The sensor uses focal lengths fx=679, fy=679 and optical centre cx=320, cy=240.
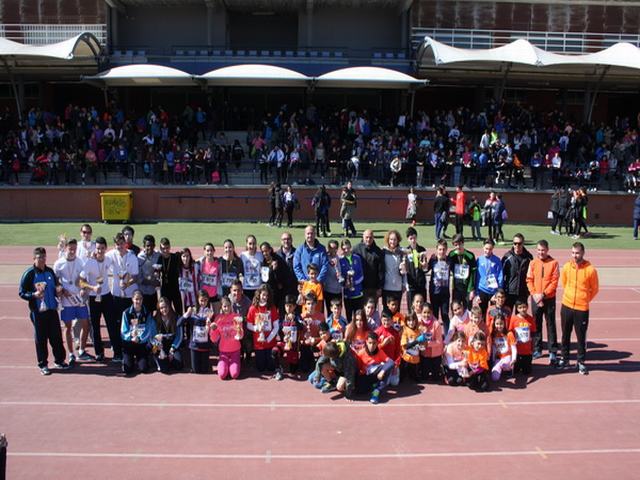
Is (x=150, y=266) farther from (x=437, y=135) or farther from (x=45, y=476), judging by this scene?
(x=437, y=135)

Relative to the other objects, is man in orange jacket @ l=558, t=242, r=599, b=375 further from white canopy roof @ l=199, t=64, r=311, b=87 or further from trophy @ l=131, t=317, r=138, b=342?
white canopy roof @ l=199, t=64, r=311, b=87

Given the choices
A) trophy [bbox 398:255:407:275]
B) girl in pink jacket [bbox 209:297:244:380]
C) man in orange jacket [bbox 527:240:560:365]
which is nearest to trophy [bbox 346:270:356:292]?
trophy [bbox 398:255:407:275]

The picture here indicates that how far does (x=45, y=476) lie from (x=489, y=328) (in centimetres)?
590

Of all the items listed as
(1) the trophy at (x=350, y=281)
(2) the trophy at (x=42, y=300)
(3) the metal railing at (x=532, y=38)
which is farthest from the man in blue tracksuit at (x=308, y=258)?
(3) the metal railing at (x=532, y=38)

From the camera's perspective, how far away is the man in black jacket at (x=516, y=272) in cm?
1020

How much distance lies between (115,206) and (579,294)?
18140mm

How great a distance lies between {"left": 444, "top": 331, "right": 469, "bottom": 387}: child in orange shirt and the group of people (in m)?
0.01

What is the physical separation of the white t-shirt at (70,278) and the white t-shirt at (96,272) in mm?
122

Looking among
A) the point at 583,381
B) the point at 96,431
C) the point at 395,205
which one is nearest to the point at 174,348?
the point at 96,431

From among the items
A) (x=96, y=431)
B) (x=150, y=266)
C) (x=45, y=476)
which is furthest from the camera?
(x=150, y=266)

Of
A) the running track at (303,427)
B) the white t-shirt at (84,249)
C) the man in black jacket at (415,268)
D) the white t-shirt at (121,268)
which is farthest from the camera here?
the white t-shirt at (84,249)

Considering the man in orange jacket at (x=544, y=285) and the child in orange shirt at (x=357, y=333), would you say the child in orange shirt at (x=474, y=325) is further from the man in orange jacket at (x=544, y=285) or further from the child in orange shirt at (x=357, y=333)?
the child in orange shirt at (x=357, y=333)

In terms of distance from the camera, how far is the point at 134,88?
110 ft

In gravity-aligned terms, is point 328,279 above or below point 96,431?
above
